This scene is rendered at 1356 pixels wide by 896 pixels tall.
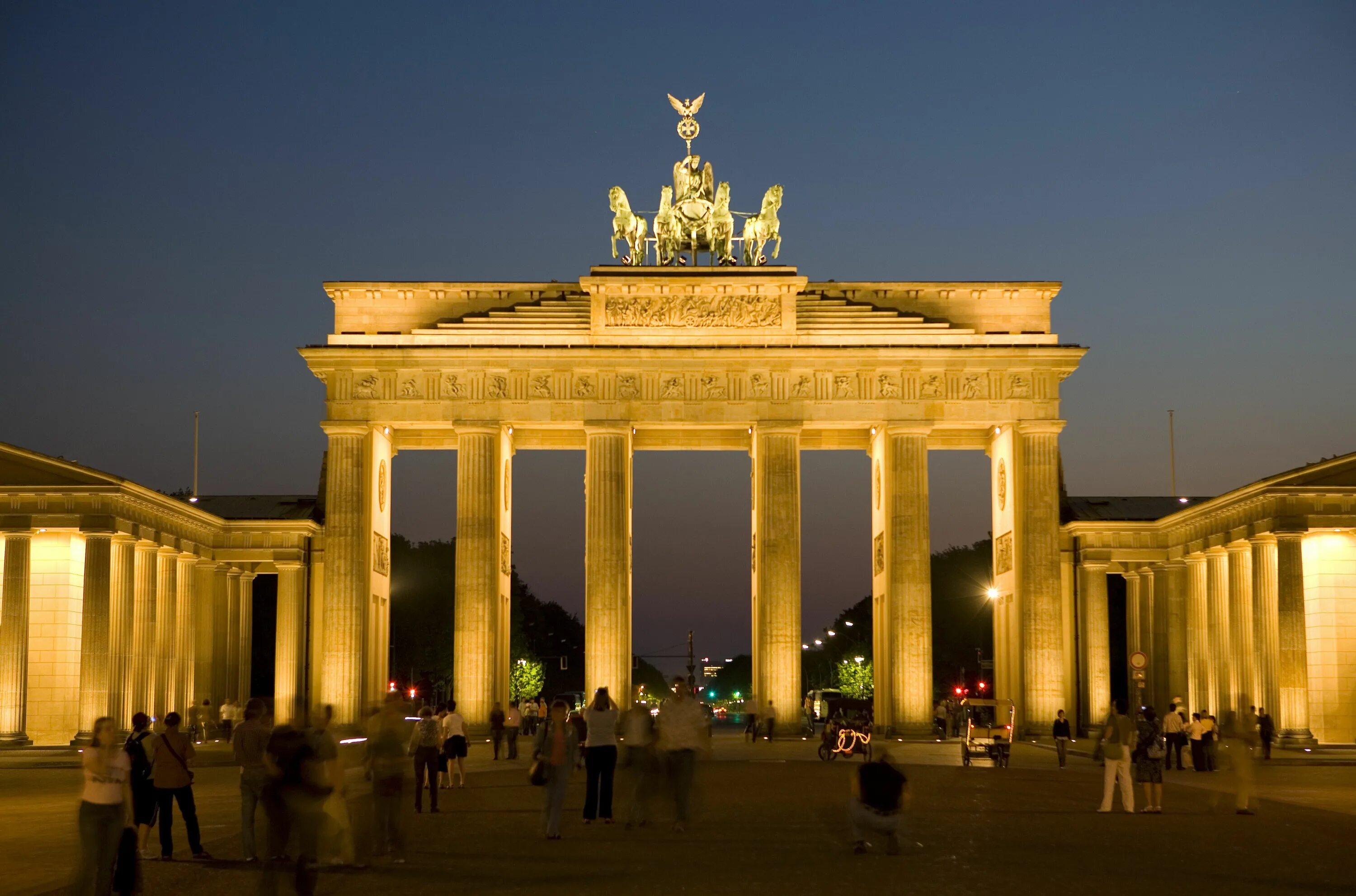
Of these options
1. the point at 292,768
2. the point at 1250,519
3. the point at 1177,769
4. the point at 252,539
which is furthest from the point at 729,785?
the point at 252,539

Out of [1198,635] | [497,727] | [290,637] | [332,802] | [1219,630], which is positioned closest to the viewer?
[332,802]

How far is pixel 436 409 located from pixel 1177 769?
3399 centimetres

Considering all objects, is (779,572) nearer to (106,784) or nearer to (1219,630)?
(1219,630)

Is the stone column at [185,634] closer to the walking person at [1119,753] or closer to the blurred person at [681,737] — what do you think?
the blurred person at [681,737]

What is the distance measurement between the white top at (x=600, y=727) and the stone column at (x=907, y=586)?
3930 cm

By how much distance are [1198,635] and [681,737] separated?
4584 centimetres

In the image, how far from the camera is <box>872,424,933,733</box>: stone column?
66.0 m

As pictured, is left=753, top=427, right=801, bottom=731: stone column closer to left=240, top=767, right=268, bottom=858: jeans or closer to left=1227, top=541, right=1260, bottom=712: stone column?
left=1227, top=541, right=1260, bottom=712: stone column

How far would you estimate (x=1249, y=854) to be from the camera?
74.8 feet

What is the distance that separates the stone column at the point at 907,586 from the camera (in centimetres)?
6600

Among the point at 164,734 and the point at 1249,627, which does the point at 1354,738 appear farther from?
the point at 164,734

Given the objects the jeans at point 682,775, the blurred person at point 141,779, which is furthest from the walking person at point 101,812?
the jeans at point 682,775

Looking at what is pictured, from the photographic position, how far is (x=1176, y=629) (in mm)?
70188

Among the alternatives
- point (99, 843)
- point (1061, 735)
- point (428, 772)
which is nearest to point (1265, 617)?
point (1061, 735)
